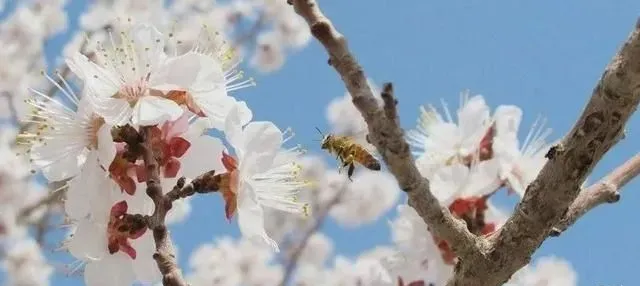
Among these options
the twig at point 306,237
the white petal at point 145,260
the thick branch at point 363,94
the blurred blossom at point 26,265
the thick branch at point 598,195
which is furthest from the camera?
the blurred blossom at point 26,265

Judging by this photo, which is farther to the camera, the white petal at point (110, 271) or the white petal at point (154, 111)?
the white petal at point (110, 271)

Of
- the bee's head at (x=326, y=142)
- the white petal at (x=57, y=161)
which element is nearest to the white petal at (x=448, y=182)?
the bee's head at (x=326, y=142)

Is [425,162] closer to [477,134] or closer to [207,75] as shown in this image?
[477,134]

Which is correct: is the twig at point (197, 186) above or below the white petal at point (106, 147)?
below

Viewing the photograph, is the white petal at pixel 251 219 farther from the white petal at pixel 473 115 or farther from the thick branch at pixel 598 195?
the white petal at pixel 473 115

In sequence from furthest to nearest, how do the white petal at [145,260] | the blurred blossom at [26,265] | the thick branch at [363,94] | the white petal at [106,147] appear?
the blurred blossom at [26,265], the white petal at [145,260], the white petal at [106,147], the thick branch at [363,94]

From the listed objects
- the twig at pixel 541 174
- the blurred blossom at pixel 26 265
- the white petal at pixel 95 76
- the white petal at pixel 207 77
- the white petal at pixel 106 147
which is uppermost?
the blurred blossom at pixel 26 265

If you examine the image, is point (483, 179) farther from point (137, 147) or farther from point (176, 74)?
point (137, 147)

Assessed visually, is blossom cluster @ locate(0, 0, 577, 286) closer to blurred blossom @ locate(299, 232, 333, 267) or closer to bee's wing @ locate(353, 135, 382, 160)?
bee's wing @ locate(353, 135, 382, 160)
